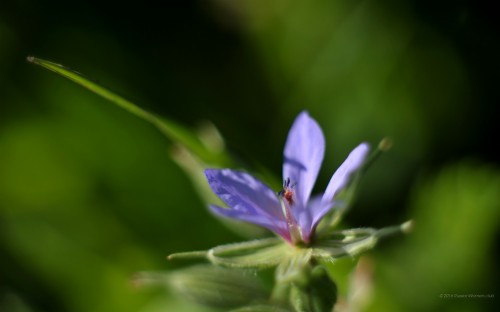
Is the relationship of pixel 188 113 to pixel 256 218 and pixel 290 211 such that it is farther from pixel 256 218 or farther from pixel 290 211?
pixel 256 218


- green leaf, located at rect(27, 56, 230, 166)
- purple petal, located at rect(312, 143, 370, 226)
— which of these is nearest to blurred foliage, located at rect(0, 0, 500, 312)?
green leaf, located at rect(27, 56, 230, 166)

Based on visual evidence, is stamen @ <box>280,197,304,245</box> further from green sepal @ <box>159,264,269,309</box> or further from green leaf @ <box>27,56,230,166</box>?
green leaf @ <box>27,56,230,166</box>

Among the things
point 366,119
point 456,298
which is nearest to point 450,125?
point 366,119

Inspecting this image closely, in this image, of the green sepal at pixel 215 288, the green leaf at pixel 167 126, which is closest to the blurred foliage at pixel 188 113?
the green leaf at pixel 167 126

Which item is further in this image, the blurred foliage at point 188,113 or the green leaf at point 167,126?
the blurred foliage at point 188,113

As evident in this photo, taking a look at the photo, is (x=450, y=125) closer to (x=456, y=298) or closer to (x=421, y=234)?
(x=421, y=234)

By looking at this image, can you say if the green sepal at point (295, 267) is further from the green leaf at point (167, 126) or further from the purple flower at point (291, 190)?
the green leaf at point (167, 126)
